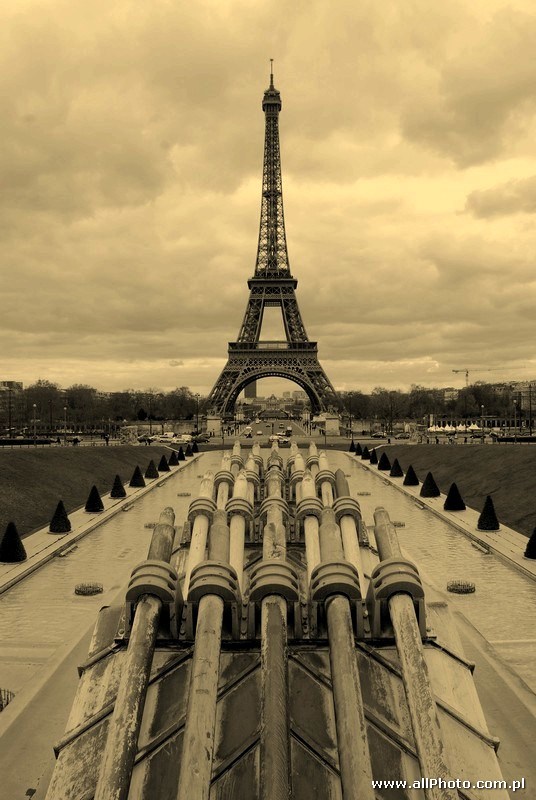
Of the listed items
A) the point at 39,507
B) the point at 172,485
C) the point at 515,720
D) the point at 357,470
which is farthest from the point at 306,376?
the point at 515,720

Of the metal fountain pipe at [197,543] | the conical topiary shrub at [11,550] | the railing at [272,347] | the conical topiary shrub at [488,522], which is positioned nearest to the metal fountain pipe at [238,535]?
the metal fountain pipe at [197,543]

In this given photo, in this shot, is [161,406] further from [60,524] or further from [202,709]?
[202,709]

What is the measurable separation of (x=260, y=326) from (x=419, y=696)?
87472 mm

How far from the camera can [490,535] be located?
22.7 meters

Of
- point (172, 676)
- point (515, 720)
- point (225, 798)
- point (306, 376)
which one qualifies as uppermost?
point (306, 376)

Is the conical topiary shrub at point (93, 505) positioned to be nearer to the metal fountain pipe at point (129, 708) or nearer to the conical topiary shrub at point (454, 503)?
the conical topiary shrub at point (454, 503)

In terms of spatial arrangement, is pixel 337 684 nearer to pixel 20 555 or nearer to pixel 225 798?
pixel 225 798

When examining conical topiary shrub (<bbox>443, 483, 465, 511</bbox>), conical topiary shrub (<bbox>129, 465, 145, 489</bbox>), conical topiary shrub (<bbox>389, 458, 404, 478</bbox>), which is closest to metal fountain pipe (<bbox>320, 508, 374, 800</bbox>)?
conical topiary shrub (<bbox>443, 483, 465, 511</bbox>)

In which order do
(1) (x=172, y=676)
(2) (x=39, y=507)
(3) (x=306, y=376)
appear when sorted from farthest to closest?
(3) (x=306, y=376) → (2) (x=39, y=507) → (1) (x=172, y=676)

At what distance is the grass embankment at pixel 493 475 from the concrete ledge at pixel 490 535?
3.62 feet

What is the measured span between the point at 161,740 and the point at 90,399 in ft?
508

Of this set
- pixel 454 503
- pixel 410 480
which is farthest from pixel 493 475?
pixel 454 503

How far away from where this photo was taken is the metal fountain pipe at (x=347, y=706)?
3998mm

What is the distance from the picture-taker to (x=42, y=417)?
134 meters
